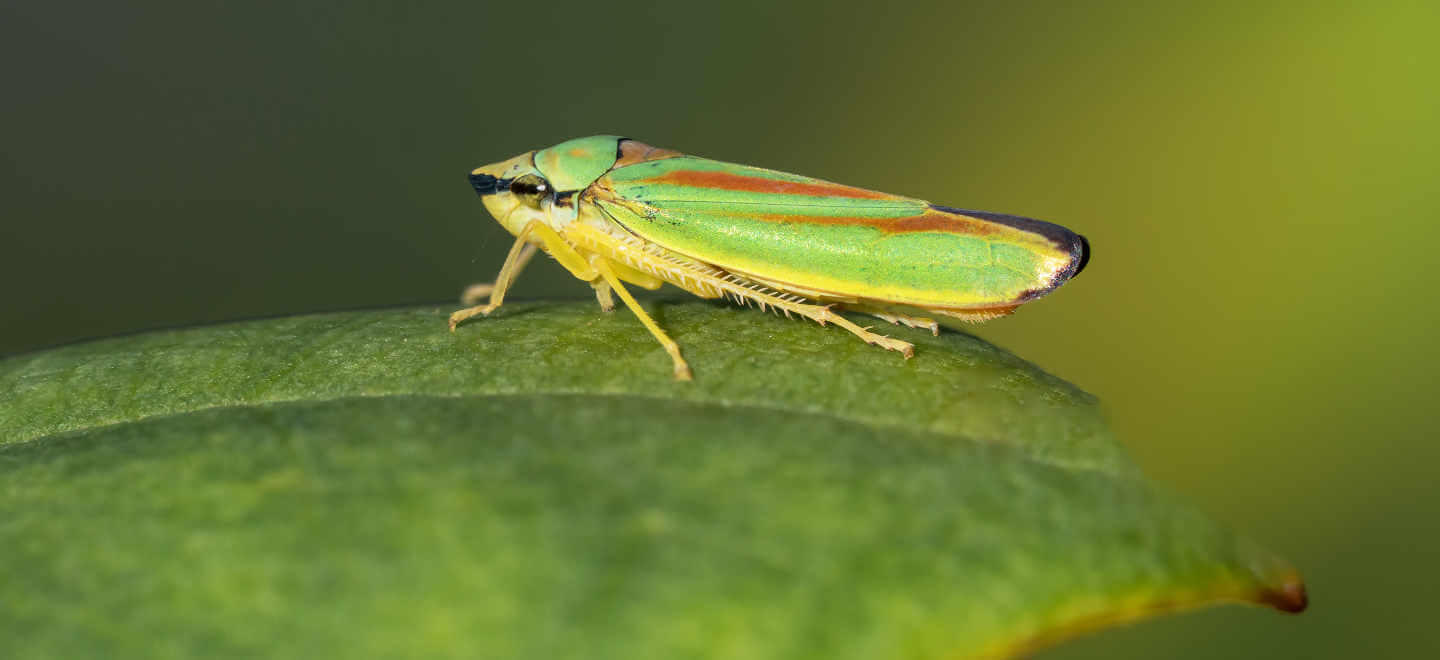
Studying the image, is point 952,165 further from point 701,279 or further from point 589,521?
point 589,521

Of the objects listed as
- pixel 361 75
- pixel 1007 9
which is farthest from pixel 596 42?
pixel 1007 9

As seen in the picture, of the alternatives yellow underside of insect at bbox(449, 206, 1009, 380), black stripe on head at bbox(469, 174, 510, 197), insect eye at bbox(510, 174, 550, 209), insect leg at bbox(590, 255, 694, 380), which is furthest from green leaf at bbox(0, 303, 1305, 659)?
black stripe on head at bbox(469, 174, 510, 197)

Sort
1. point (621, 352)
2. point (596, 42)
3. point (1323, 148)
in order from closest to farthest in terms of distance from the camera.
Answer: point (621, 352)
point (1323, 148)
point (596, 42)

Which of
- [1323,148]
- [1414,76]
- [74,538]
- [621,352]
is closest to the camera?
[74,538]

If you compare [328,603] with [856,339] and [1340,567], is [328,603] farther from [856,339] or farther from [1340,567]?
[1340,567]

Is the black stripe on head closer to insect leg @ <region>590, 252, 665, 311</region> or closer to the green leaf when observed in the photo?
insect leg @ <region>590, 252, 665, 311</region>

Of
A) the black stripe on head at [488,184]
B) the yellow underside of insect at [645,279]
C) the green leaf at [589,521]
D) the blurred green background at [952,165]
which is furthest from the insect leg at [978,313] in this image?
the black stripe on head at [488,184]
